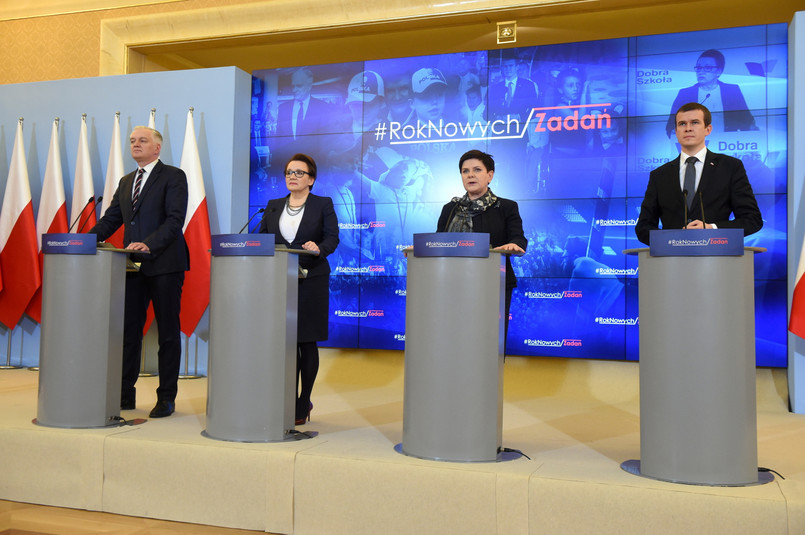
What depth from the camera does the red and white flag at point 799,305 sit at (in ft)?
14.4

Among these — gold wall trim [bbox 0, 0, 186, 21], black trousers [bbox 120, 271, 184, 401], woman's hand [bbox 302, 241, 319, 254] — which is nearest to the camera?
woman's hand [bbox 302, 241, 319, 254]

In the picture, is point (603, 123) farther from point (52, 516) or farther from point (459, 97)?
point (52, 516)

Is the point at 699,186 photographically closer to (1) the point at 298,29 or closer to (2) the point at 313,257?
(2) the point at 313,257

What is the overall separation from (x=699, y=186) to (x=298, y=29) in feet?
13.7

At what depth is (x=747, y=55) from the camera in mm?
4875

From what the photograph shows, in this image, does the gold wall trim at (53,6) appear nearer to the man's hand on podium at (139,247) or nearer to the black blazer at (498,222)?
the man's hand on podium at (139,247)

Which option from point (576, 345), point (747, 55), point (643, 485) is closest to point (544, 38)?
point (747, 55)

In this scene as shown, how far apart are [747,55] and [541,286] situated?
2.03 m

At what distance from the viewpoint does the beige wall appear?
577cm

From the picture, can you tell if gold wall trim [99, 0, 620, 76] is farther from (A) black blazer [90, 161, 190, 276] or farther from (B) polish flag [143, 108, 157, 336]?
(A) black blazer [90, 161, 190, 276]

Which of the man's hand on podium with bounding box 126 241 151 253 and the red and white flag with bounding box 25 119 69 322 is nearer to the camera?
the man's hand on podium with bounding box 126 241 151 253

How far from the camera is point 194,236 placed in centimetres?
555

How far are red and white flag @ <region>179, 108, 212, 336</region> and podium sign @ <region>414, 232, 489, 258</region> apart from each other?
321 cm

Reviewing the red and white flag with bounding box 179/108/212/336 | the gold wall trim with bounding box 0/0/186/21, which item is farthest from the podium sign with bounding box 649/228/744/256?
the gold wall trim with bounding box 0/0/186/21
